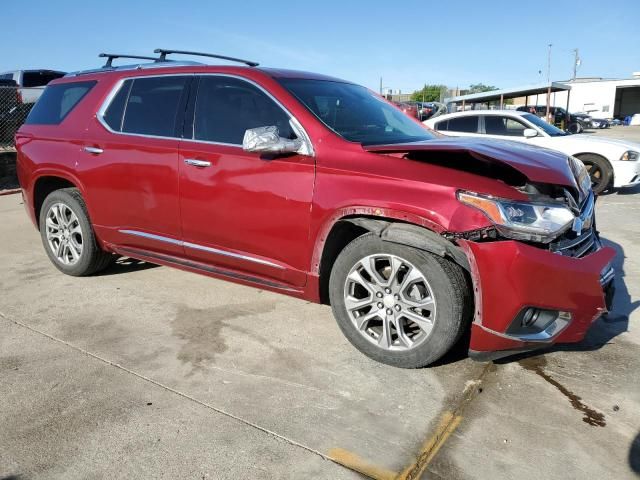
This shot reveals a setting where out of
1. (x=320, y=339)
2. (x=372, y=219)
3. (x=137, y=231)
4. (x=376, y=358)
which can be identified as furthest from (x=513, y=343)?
(x=137, y=231)

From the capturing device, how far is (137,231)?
417 cm

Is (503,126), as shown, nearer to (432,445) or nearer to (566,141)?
(566,141)

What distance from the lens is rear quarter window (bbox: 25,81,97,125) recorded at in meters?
4.58

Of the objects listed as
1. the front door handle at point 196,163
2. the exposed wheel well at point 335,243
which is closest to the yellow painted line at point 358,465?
the exposed wheel well at point 335,243

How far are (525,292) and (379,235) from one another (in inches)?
32.1

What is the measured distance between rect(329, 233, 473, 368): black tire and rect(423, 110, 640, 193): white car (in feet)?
20.9

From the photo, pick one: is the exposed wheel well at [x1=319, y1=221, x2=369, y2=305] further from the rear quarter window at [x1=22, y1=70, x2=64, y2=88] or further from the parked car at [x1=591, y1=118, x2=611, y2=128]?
the parked car at [x1=591, y1=118, x2=611, y2=128]

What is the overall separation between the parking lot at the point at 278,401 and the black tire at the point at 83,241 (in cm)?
61

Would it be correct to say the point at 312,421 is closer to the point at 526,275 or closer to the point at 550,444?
the point at 550,444

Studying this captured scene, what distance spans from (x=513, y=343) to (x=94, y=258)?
3.52 meters

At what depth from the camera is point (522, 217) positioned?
271cm

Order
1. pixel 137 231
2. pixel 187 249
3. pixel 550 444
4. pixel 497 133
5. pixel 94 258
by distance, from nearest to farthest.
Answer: pixel 550 444, pixel 187 249, pixel 137 231, pixel 94 258, pixel 497 133

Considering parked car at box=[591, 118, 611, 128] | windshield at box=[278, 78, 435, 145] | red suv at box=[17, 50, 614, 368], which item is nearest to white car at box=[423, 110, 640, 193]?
windshield at box=[278, 78, 435, 145]

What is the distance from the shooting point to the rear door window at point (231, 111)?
3526 millimetres
